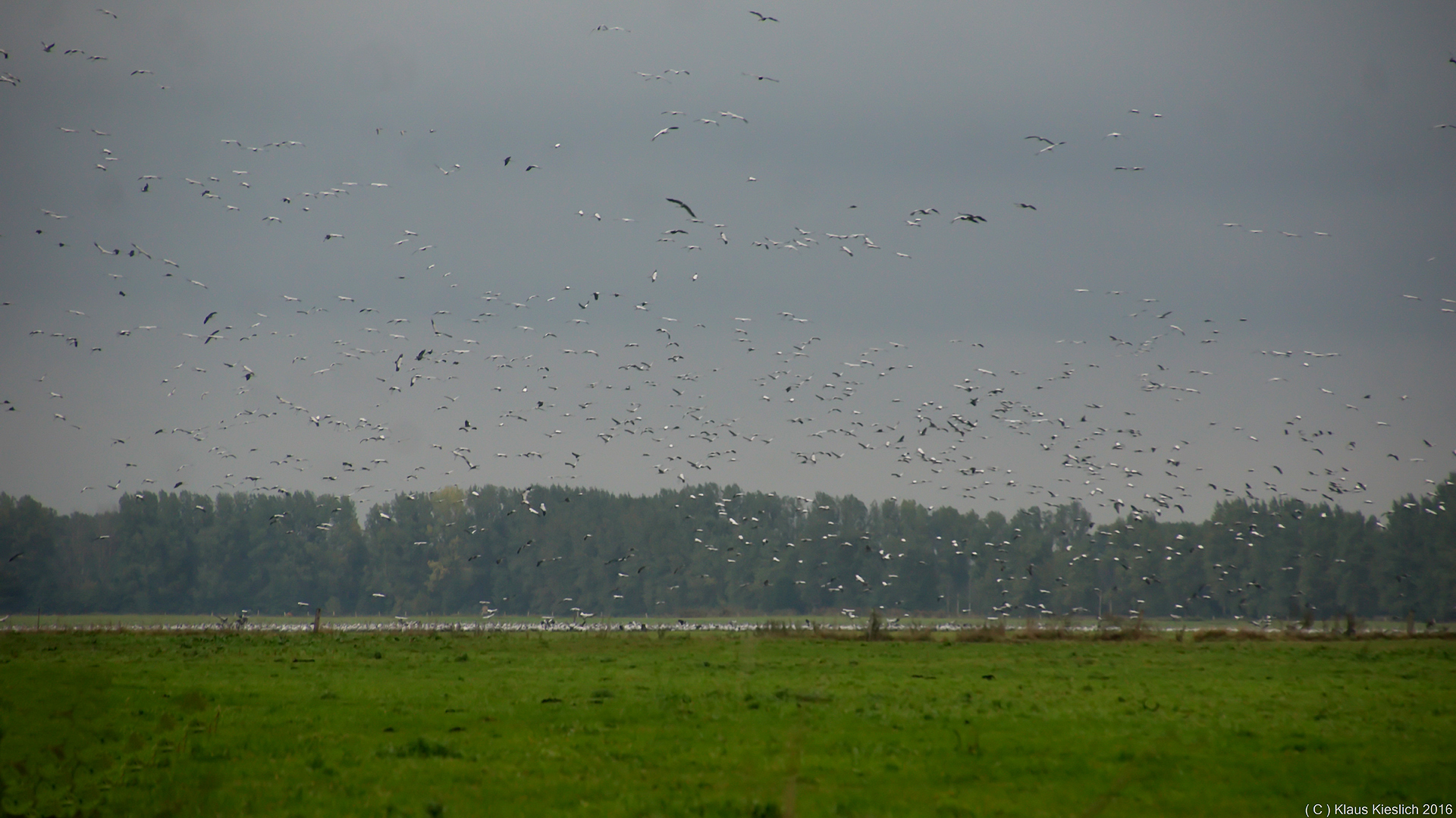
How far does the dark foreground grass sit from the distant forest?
352 feet

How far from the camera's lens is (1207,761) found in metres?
22.6

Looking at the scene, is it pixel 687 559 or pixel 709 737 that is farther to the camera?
pixel 687 559

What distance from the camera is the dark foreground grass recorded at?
1883 cm

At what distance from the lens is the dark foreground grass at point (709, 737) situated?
61.8 feet

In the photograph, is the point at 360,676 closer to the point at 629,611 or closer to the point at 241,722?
the point at 241,722

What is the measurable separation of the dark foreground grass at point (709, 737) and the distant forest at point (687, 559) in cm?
10734

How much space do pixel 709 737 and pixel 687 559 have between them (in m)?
148

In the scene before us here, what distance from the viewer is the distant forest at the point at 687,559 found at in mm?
152250

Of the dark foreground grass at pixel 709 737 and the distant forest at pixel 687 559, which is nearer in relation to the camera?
the dark foreground grass at pixel 709 737

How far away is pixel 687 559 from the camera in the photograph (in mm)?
172250

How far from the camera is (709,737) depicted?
2494 centimetres

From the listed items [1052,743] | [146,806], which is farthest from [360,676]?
[1052,743]

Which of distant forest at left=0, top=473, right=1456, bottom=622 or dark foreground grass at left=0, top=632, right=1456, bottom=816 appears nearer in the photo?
dark foreground grass at left=0, top=632, right=1456, bottom=816

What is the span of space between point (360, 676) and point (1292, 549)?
487 ft
